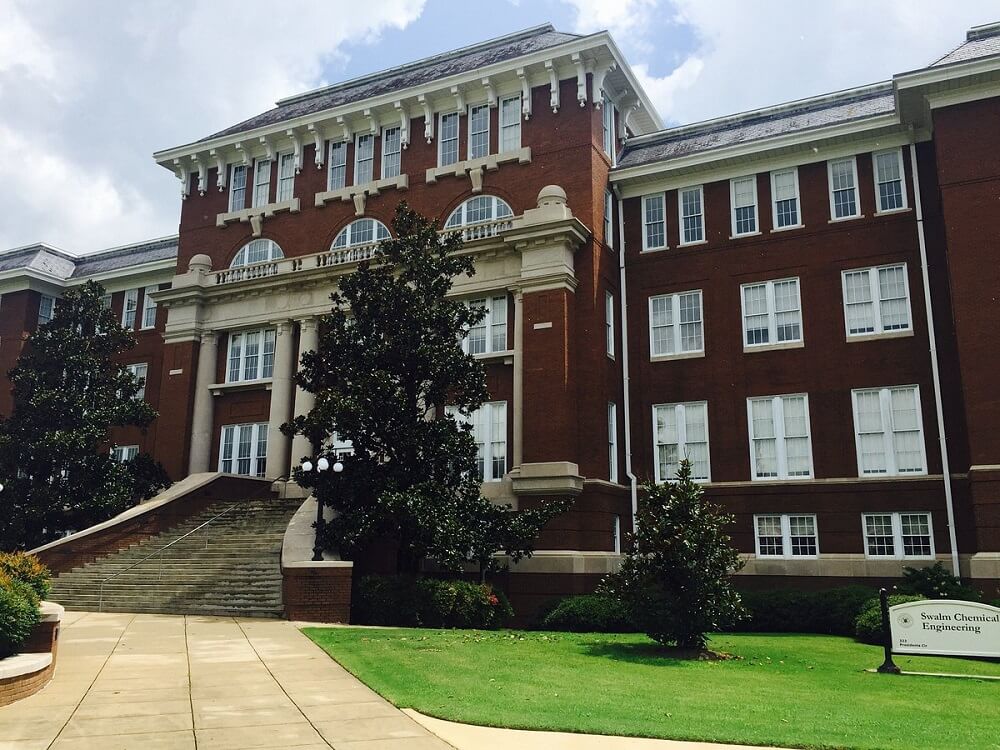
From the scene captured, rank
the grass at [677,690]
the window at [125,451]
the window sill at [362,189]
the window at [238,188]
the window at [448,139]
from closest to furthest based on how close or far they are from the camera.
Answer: the grass at [677,690], the window at [448,139], the window sill at [362,189], the window at [238,188], the window at [125,451]

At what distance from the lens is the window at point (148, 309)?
42.6 metres

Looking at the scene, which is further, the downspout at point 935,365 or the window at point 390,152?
the window at point 390,152

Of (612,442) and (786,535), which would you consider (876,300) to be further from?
(612,442)

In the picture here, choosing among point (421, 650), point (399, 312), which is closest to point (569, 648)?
point (421, 650)

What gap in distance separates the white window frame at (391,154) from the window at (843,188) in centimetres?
1624

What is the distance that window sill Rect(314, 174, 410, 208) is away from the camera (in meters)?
34.2

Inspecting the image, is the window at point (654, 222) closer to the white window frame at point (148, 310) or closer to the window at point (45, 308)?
the white window frame at point (148, 310)

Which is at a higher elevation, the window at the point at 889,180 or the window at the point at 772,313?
the window at the point at 889,180

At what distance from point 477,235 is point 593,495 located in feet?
34.2

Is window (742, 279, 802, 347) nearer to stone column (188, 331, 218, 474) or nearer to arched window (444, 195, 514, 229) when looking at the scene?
arched window (444, 195, 514, 229)

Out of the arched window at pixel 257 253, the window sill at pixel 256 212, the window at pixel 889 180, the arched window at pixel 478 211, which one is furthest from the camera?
the arched window at pixel 257 253

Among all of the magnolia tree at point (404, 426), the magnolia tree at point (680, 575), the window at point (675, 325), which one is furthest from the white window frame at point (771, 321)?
the magnolia tree at point (680, 575)

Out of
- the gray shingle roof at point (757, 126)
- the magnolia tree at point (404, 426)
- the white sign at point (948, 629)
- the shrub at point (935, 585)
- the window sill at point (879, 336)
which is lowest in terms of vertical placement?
the white sign at point (948, 629)

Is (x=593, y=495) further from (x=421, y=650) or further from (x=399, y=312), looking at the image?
(x=421, y=650)
